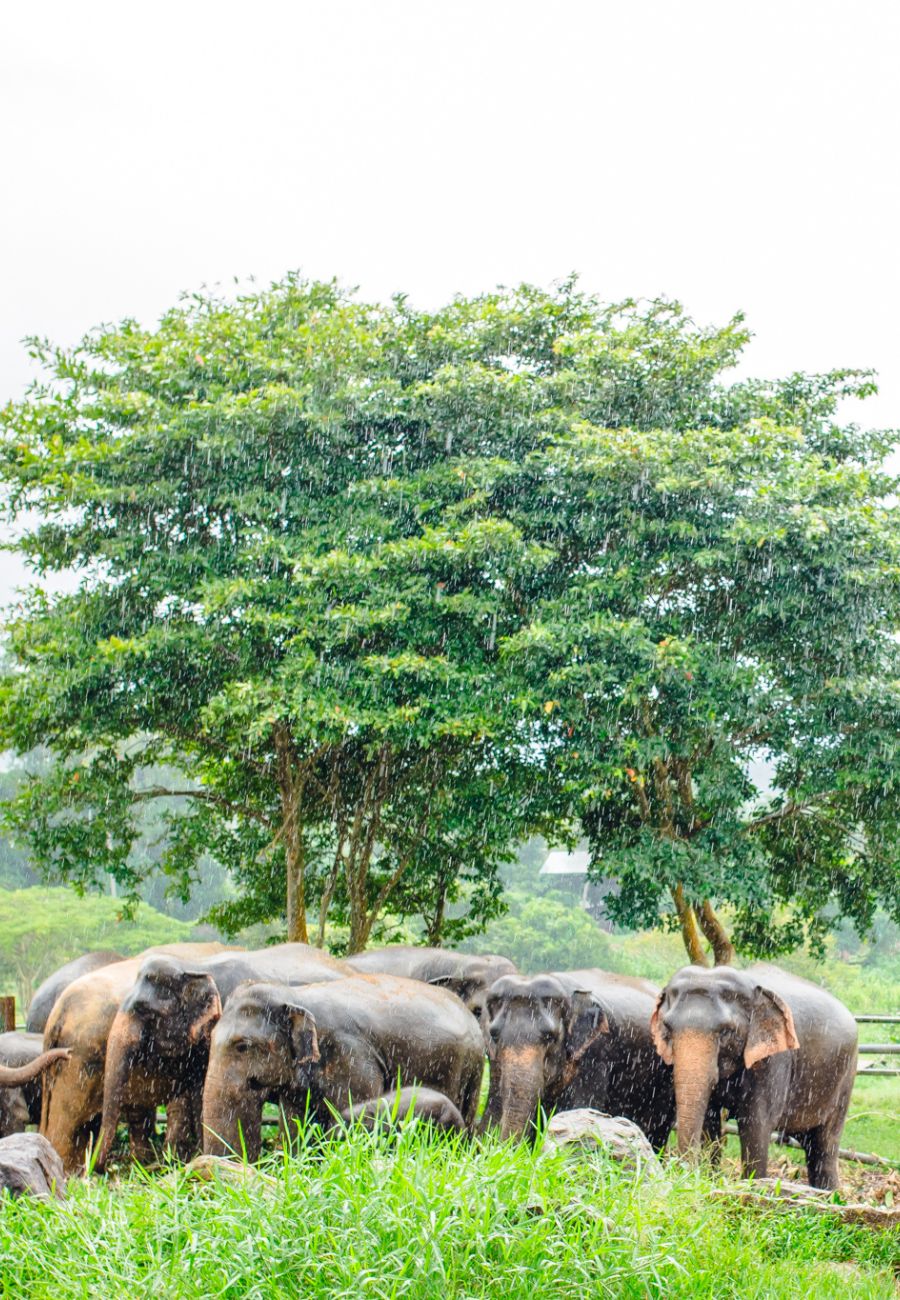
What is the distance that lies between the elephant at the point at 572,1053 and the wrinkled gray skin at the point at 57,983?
415 cm

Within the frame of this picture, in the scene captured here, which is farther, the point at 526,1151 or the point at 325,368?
the point at 325,368

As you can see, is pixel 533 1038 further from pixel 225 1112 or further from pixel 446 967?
pixel 446 967

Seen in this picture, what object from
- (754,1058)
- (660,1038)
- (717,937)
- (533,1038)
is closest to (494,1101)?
(533,1038)

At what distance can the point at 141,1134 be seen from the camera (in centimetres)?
877

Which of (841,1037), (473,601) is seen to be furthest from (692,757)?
(841,1037)

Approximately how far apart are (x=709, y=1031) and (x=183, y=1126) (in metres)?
3.53

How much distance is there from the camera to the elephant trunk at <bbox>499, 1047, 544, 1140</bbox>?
776 centimetres

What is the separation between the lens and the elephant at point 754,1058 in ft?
26.0

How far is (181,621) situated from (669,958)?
18554 mm

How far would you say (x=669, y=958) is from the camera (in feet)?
95.3

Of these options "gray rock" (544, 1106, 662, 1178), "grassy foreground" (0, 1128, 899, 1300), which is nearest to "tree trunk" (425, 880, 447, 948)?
"gray rock" (544, 1106, 662, 1178)

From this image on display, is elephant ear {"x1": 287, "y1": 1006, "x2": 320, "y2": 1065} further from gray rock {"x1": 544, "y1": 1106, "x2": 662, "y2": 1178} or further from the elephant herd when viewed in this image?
gray rock {"x1": 544, "y1": 1106, "x2": 662, "y2": 1178}

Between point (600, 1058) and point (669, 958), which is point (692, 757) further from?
point (669, 958)

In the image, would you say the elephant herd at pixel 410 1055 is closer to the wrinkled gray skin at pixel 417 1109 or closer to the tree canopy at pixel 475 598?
the wrinkled gray skin at pixel 417 1109
